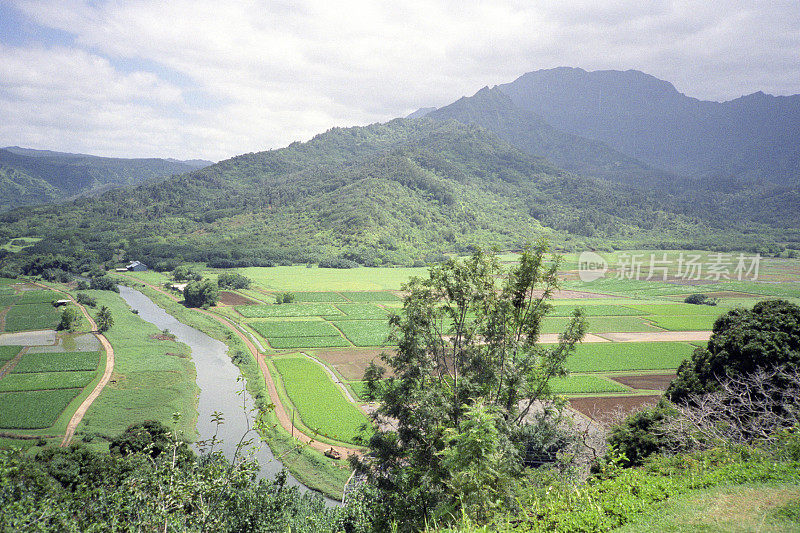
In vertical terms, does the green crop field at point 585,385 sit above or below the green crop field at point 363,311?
above

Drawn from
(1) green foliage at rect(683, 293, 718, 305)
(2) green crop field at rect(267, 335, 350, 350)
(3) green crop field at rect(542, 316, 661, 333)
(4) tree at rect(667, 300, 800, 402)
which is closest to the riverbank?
(2) green crop field at rect(267, 335, 350, 350)

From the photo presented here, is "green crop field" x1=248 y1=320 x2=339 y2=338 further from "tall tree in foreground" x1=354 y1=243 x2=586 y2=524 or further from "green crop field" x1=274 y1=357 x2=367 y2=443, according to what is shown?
"tall tree in foreground" x1=354 y1=243 x2=586 y2=524

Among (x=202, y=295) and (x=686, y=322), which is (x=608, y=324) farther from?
(x=202, y=295)

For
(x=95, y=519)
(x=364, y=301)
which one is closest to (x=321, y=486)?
(x=95, y=519)

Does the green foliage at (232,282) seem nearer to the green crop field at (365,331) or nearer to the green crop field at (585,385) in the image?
the green crop field at (365,331)

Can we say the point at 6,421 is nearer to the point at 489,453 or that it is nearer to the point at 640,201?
the point at 489,453

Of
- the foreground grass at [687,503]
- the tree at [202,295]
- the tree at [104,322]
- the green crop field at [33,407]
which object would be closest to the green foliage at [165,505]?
the foreground grass at [687,503]
